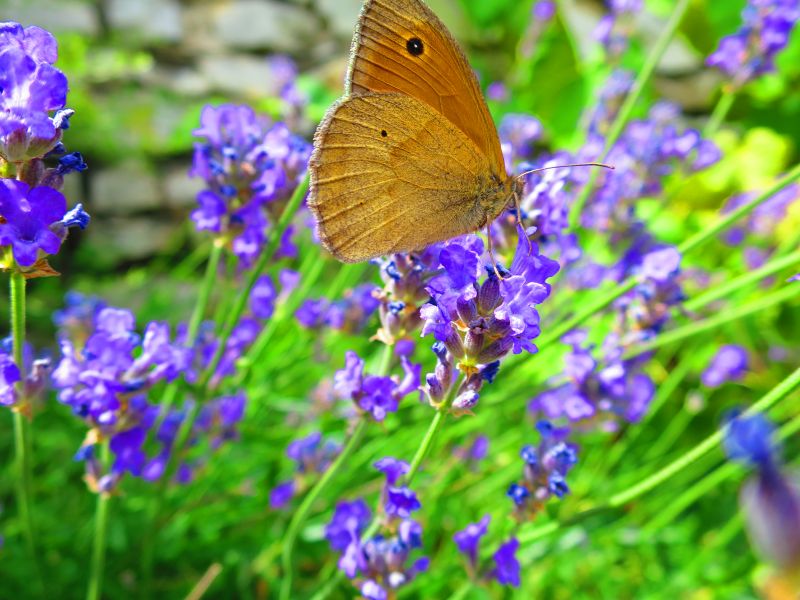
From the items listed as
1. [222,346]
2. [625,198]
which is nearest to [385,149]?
[222,346]

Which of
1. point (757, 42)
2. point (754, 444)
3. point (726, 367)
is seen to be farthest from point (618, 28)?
point (754, 444)

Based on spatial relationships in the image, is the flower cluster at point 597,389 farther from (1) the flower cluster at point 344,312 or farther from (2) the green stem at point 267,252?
(2) the green stem at point 267,252

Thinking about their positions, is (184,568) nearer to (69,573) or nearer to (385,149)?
(69,573)

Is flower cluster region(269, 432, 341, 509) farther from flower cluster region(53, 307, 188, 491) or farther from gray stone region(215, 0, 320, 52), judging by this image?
gray stone region(215, 0, 320, 52)

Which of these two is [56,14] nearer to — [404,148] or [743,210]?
[404,148]

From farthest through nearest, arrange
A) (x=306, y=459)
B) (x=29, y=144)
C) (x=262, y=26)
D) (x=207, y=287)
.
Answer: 1. (x=262, y=26)
2. (x=306, y=459)
3. (x=207, y=287)
4. (x=29, y=144)

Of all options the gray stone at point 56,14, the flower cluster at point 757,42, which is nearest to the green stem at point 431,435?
the flower cluster at point 757,42
